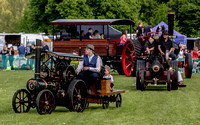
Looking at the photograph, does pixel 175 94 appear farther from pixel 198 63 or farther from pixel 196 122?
pixel 198 63

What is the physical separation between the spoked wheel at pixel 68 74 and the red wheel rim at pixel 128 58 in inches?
448

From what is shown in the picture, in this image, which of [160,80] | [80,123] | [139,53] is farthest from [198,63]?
[80,123]

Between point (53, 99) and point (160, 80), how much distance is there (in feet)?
21.5

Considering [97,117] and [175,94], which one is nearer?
[97,117]

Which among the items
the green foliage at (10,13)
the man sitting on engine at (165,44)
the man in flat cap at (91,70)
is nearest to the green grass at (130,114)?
the man in flat cap at (91,70)

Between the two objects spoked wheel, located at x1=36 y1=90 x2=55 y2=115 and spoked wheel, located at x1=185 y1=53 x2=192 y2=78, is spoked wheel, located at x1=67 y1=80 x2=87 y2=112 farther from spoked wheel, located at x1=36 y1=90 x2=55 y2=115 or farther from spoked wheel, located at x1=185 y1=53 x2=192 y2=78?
spoked wheel, located at x1=185 y1=53 x2=192 y2=78

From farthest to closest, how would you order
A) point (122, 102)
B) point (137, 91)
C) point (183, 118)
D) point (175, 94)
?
1. point (137, 91)
2. point (175, 94)
3. point (122, 102)
4. point (183, 118)

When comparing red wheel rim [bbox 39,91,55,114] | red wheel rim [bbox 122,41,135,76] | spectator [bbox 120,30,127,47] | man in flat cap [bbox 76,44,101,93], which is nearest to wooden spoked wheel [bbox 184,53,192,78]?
red wheel rim [bbox 122,41,135,76]

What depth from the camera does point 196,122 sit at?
926 cm

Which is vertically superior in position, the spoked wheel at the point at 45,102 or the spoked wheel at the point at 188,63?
the spoked wheel at the point at 188,63

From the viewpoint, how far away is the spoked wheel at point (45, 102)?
10.1 metres

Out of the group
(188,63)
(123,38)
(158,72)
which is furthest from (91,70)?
(123,38)

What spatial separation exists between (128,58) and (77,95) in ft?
41.2

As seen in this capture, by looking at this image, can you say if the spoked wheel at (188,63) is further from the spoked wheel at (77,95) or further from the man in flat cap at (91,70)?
the spoked wheel at (77,95)
